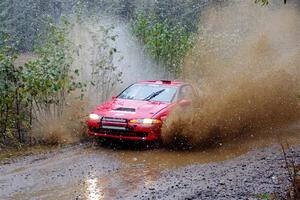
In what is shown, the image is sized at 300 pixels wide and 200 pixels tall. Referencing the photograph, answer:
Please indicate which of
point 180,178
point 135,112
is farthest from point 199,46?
point 180,178

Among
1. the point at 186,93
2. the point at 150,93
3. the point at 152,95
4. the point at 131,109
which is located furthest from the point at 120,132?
the point at 186,93

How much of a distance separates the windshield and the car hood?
0.33 meters

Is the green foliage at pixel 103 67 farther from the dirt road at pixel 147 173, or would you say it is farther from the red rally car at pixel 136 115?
the dirt road at pixel 147 173

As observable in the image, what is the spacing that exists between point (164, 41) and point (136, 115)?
374 inches

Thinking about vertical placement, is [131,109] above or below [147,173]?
above

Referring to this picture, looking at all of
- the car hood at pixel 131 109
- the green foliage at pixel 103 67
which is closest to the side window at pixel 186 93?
the car hood at pixel 131 109

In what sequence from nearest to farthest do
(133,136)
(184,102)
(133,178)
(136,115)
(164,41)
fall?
(133,178) → (133,136) → (136,115) → (184,102) → (164,41)

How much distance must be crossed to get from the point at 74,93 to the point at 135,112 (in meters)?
4.32

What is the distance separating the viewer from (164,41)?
2055cm

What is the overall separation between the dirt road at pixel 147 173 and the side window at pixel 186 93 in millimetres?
1883

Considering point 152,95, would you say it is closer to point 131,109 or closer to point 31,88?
point 131,109

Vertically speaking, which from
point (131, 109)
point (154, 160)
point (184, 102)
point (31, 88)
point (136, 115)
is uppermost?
point (31, 88)

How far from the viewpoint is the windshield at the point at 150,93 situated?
1276 cm

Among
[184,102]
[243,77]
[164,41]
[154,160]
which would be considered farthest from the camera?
[164,41]
